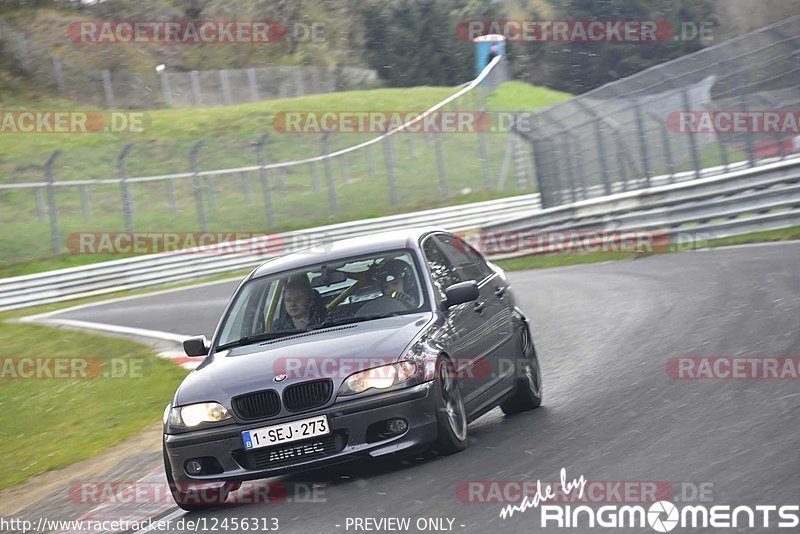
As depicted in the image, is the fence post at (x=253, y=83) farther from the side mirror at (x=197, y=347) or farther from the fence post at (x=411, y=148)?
the side mirror at (x=197, y=347)

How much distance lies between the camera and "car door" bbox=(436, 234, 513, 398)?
8453 millimetres

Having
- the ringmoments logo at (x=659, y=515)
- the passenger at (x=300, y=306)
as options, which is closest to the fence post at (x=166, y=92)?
the passenger at (x=300, y=306)

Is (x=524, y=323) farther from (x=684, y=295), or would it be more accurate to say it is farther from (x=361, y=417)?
(x=684, y=295)

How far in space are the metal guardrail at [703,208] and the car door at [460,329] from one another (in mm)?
10536

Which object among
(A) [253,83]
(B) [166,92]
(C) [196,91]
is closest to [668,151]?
(A) [253,83]

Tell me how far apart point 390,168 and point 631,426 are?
1150 inches

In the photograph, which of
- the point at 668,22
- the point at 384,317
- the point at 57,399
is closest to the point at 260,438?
the point at 384,317

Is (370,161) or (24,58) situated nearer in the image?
(370,161)

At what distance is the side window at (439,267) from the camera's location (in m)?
8.42

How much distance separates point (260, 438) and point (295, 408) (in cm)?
25

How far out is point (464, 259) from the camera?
9.29 metres

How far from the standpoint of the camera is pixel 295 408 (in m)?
7.18

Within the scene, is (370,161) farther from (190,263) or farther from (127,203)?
(127,203)

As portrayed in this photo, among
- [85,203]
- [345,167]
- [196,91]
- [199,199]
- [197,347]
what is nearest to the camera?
[197,347]
